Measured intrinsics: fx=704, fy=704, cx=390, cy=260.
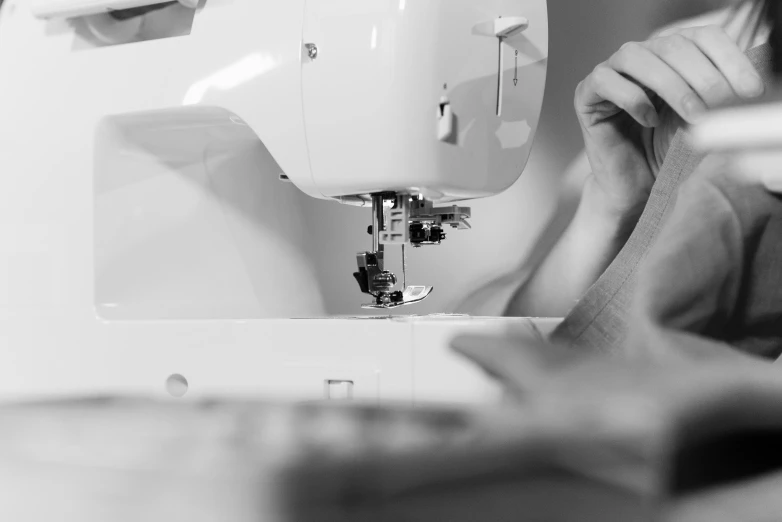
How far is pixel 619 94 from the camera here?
661 mm

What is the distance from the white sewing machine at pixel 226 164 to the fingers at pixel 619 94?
4.2 inches

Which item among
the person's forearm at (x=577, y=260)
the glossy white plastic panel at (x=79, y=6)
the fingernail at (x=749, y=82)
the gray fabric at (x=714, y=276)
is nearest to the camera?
the gray fabric at (x=714, y=276)

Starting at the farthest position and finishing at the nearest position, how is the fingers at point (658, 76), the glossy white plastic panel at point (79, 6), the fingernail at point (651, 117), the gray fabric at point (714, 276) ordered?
the glossy white plastic panel at point (79, 6)
the fingernail at point (651, 117)
the fingers at point (658, 76)
the gray fabric at point (714, 276)

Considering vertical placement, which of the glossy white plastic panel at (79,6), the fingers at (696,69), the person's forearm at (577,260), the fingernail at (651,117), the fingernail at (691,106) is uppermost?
the glossy white plastic panel at (79,6)

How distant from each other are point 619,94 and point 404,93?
8.1 inches

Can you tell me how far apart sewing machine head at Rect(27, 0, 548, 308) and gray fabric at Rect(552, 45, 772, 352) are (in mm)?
286

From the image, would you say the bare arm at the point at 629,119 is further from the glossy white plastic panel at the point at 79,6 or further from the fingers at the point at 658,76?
the glossy white plastic panel at the point at 79,6

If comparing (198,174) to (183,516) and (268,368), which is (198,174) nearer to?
(268,368)

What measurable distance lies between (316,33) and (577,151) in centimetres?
79

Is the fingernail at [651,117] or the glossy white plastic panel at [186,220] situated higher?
the fingernail at [651,117]

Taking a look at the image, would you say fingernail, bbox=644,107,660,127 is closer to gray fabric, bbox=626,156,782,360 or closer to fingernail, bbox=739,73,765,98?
fingernail, bbox=739,73,765,98

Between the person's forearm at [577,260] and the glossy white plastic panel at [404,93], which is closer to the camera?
the glossy white plastic panel at [404,93]

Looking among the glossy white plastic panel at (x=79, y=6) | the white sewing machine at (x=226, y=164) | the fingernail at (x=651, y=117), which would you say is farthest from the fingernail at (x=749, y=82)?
the glossy white plastic panel at (x=79, y=6)

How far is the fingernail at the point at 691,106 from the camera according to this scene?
483 millimetres
